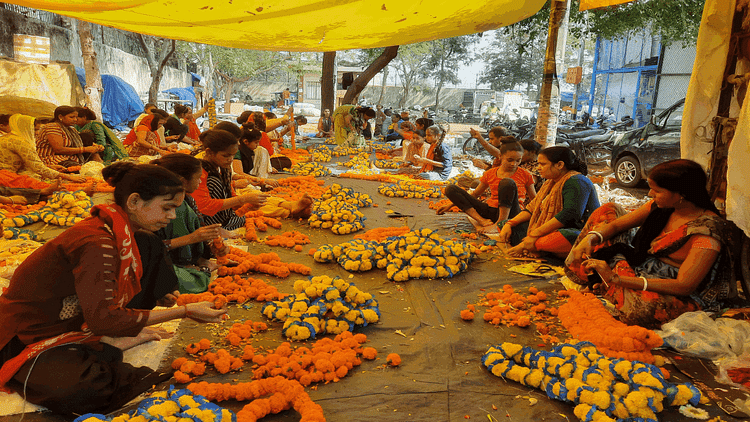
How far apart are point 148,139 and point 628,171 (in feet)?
33.6

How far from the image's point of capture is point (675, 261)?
10.9 feet

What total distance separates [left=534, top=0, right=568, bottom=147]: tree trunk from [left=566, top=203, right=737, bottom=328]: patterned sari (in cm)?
365

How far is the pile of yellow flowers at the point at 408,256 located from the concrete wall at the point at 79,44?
602 inches

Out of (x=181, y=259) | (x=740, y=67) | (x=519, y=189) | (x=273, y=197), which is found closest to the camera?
(x=740, y=67)

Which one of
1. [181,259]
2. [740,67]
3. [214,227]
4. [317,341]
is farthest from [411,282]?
[740,67]

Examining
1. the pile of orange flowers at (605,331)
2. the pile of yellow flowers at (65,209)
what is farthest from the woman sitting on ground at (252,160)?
the pile of orange flowers at (605,331)

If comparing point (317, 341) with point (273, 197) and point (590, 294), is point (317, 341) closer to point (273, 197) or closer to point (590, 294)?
point (590, 294)

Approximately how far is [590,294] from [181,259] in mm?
3426

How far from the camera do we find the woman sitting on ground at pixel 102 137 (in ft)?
27.3

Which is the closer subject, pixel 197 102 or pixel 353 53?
pixel 197 102

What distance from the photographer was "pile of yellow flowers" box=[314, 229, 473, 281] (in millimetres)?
4242

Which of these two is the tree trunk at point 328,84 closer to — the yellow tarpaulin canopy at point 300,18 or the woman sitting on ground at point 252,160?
the woman sitting on ground at point 252,160

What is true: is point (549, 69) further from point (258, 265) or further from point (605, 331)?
point (258, 265)

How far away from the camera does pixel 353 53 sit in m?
43.8
